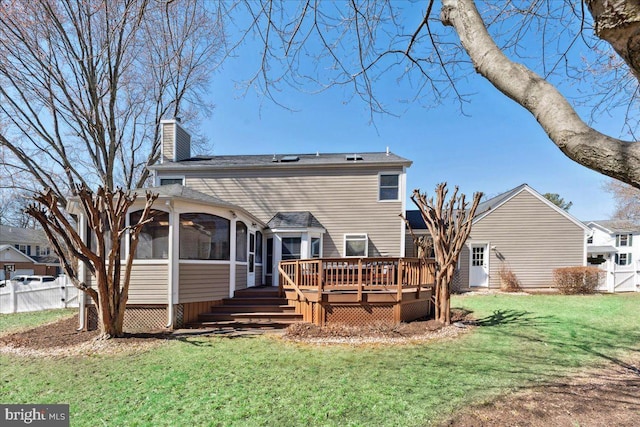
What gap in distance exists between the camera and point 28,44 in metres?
10.6

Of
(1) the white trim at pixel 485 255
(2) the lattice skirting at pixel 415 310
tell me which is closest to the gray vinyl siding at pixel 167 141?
(2) the lattice skirting at pixel 415 310

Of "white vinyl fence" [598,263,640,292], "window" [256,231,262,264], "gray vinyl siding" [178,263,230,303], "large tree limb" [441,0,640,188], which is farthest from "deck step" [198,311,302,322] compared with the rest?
"white vinyl fence" [598,263,640,292]

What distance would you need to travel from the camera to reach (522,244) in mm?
14695

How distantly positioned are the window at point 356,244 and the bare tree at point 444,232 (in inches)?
180

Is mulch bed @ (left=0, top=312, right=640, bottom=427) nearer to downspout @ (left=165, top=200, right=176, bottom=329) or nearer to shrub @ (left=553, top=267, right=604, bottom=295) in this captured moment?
downspout @ (left=165, top=200, right=176, bottom=329)

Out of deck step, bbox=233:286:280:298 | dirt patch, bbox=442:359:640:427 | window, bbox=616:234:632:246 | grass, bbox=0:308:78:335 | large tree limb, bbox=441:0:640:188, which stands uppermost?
large tree limb, bbox=441:0:640:188

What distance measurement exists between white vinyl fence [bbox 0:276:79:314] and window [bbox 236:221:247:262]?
6.25 m

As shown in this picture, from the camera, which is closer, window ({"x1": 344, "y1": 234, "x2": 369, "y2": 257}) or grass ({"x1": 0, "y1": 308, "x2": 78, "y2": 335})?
grass ({"x1": 0, "y1": 308, "x2": 78, "y2": 335})

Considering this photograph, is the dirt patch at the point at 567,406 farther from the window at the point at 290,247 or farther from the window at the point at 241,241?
the window at the point at 290,247

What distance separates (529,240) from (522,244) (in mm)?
395

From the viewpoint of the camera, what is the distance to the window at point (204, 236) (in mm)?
7641

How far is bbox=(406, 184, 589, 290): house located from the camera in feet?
47.7

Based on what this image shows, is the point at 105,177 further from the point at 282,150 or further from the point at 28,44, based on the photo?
the point at 282,150

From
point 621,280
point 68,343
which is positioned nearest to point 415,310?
point 68,343
